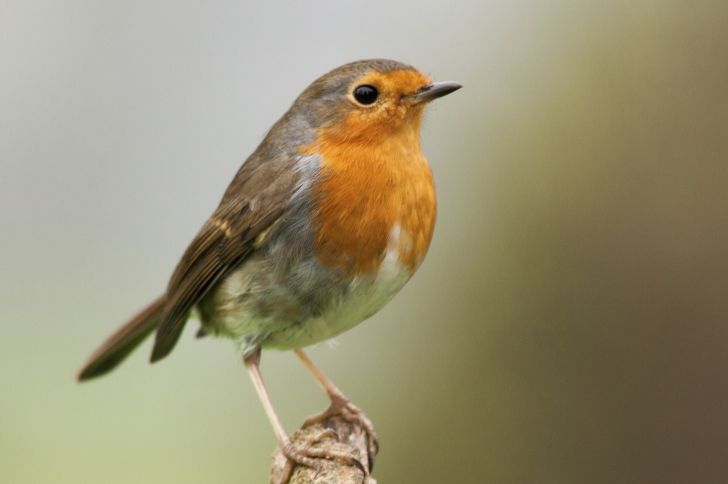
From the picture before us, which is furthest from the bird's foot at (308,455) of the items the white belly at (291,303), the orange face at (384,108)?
the orange face at (384,108)

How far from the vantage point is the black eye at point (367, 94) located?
4.30 metres

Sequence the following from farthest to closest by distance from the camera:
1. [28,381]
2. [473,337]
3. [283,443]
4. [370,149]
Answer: [473,337], [28,381], [370,149], [283,443]

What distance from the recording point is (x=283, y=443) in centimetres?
394

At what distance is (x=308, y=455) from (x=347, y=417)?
24.4 inches

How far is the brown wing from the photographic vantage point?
429 cm

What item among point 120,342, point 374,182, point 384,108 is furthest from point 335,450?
point 120,342

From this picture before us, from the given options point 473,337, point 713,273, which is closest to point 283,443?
point 473,337

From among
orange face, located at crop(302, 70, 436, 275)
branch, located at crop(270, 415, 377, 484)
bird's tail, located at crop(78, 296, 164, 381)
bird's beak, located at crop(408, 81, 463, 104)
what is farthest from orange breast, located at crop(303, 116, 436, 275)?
bird's tail, located at crop(78, 296, 164, 381)

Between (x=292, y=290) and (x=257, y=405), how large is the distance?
2022mm

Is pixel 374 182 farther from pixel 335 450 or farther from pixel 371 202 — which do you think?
pixel 335 450

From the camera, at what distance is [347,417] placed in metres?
4.43

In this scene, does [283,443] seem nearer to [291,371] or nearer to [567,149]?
[291,371]

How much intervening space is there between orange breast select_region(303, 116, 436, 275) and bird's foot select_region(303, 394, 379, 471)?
1.92 feet

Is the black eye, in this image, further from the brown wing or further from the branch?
the branch
